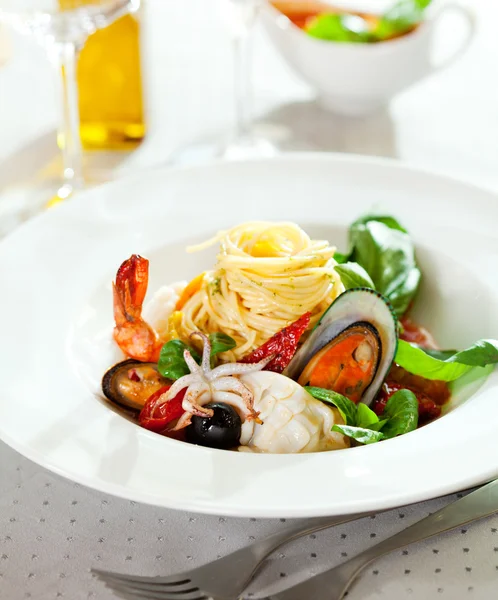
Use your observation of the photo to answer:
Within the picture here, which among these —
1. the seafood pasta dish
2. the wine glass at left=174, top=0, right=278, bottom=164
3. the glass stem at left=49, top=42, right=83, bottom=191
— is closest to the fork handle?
the seafood pasta dish

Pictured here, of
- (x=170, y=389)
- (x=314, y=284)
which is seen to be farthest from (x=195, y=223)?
(x=170, y=389)

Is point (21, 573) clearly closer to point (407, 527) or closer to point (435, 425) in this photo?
point (407, 527)

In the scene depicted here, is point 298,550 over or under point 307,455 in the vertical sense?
under

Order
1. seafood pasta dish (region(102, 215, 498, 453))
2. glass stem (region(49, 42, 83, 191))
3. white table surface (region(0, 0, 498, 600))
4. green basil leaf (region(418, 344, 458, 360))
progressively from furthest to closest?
glass stem (region(49, 42, 83, 191)) → green basil leaf (region(418, 344, 458, 360)) → seafood pasta dish (region(102, 215, 498, 453)) → white table surface (region(0, 0, 498, 600))

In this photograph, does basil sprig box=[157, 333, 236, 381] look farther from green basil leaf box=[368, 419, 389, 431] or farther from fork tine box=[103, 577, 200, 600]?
fork tine box=[103, 577, 200, 600]

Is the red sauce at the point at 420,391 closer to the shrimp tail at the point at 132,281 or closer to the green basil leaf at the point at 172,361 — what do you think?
the green basil leaf at the point at 172,361

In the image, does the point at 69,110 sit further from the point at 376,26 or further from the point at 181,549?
the point at 181,549
